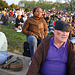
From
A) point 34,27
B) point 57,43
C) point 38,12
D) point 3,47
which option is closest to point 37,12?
point 38,12

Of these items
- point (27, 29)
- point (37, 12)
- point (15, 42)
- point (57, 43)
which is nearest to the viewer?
point (57, 43)

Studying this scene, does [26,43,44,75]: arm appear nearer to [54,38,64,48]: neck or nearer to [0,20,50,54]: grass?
[54,38,64,48]: neck

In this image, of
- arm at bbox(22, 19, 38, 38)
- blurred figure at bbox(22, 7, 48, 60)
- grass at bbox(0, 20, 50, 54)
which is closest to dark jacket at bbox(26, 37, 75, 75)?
blurred figure at bbox(22, 7, 48, 60)

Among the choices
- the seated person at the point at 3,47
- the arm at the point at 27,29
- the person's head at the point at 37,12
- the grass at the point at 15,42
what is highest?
the person's head at the point at 37,12

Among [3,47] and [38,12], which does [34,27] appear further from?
[3,47]

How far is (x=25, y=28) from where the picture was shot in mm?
3406

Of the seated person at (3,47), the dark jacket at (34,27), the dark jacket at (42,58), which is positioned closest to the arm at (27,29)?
the dark jacket at (34,27)

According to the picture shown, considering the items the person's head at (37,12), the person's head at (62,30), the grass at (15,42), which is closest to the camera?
the person's head at (62,30)

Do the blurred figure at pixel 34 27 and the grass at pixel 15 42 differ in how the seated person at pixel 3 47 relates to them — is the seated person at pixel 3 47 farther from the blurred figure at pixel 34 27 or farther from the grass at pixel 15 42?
the grass at pixel 15 42

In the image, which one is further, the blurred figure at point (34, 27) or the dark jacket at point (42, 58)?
the blurred figure at point (34, 27)

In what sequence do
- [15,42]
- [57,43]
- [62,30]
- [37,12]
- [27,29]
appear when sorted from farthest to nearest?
[15,42], [27,29], [37,12], [57,43], [62,30]

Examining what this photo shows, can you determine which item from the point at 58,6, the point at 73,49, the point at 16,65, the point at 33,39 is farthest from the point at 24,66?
the point at 58,6

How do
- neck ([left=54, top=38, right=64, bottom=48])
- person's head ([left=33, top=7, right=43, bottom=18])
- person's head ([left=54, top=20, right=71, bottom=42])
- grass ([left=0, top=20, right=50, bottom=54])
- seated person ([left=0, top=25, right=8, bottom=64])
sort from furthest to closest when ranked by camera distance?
grass ([left=0, top=20, right=50, bottom=54])
person's head ([left=33, top=7, right=43, bottom=18])
seated person ([left=0, top=25, right=8, bottom=64])
neck ([left=54, top=38, right=64, bottom=48])
person's head ([left=54, top=20, right=71, bottom=42])

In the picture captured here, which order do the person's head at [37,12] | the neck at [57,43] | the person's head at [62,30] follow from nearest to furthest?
the person's head at [62,30]
the neck at [57,43]
the person's head at [37,12]
